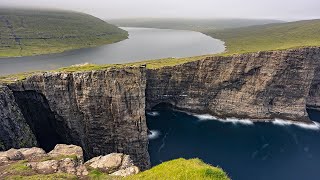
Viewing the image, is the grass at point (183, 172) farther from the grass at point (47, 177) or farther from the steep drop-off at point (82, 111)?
the steep drop-off at point (82, 111)

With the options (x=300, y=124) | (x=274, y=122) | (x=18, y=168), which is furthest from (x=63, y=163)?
(x=300, y=124)

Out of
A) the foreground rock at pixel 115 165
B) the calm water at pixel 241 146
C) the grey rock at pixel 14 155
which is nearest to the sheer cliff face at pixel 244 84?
the calm water at pixel 241 146

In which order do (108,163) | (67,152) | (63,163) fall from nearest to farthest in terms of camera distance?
1. (63,163)
2. (108,163)
3. (67,152)

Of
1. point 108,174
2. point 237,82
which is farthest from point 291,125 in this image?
point 108,174

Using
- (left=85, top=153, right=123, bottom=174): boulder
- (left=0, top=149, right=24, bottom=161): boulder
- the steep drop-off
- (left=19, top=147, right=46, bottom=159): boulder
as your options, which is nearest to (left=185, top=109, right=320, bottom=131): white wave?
the steep drop-off

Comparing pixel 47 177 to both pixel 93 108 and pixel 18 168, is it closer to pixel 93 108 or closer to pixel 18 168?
pixel 18 168

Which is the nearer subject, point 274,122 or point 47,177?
point 47,177

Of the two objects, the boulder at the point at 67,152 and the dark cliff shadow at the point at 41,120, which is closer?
the boulder at the point at 67,152
